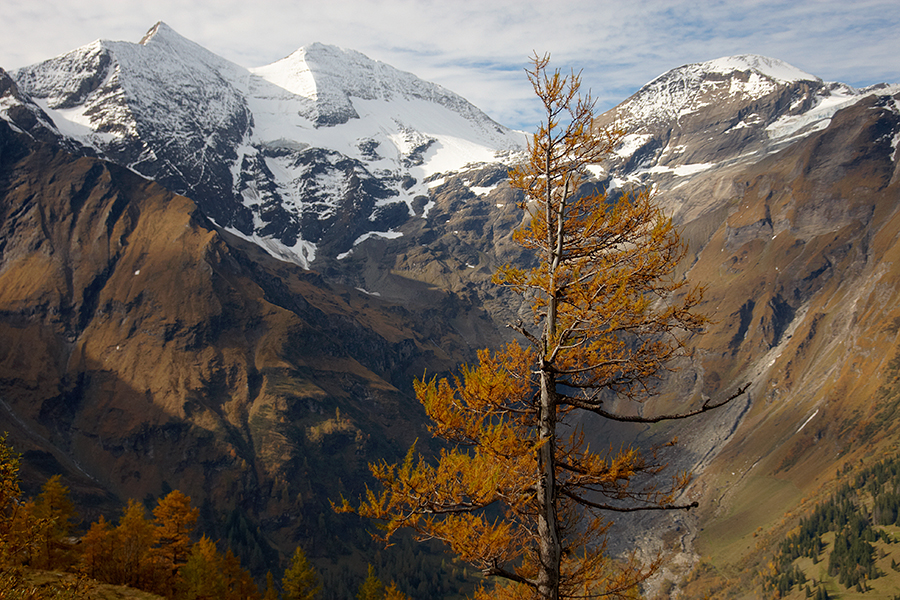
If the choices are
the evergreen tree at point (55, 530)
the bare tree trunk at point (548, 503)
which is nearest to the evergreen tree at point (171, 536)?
the evergreen tree at point (55, 530)

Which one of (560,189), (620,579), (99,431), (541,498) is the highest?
(560,189)

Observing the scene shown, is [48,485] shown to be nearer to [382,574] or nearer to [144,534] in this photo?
[144,534]

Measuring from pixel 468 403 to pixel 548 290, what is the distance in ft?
8.81

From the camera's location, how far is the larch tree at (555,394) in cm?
1045

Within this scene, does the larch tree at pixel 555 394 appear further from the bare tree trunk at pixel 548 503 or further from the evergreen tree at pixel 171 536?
the evergreen tree at pixel 171 536

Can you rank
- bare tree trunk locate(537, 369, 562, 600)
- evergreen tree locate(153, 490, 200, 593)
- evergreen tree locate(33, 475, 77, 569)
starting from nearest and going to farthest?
bare tree trunk locate(537, 369, 562, 600), evergreen tree locate(33, 475, 77, 569), evergreen tree locate(153, 490, 200, 593)

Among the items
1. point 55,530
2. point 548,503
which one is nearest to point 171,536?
point 55,530

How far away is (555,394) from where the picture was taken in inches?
424

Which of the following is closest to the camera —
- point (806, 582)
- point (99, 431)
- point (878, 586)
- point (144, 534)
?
point (144, 534)

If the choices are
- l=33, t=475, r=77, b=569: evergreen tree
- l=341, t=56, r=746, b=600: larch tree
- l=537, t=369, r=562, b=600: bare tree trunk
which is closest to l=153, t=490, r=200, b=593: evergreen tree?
l=33, t=475, r=77, b=569: evergreen tree

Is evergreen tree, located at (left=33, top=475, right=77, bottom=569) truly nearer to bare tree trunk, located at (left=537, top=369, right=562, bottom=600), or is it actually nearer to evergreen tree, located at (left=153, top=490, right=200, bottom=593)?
evergreen tree, located at (left=153, top=490, right=200, bottom=593)

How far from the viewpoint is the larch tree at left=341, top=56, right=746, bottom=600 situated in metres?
10.5

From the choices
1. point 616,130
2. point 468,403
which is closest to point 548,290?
point 468,403

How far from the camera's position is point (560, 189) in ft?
39.9
